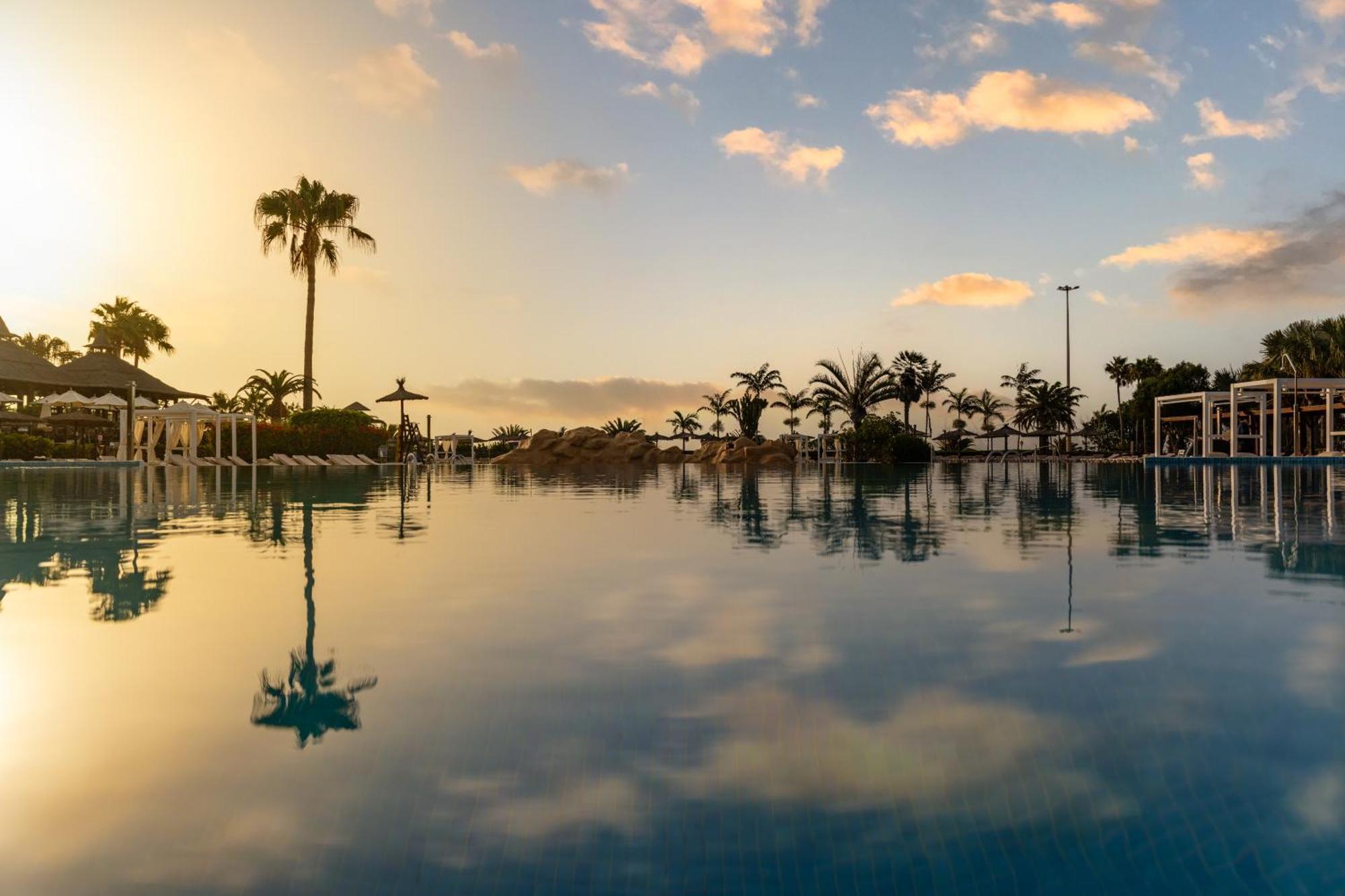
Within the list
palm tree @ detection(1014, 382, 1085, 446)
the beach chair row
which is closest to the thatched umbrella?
the beach chair row

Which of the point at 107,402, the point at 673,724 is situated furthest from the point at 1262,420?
the point at 107,402

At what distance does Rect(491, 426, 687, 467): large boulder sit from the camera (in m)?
50.3

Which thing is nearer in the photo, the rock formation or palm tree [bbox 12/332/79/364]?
the rock formation

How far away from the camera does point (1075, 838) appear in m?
2.79

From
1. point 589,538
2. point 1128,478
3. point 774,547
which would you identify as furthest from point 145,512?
point 1128,478

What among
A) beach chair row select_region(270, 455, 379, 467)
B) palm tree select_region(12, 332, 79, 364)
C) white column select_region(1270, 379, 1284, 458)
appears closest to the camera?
white column select_region(1270, 379, 1284, 458)

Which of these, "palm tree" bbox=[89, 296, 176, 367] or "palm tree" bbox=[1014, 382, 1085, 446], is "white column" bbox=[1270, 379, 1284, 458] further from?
"palm tree" bbox=[89, 296, 176, 367]

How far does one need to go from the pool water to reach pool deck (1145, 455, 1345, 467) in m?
34.7

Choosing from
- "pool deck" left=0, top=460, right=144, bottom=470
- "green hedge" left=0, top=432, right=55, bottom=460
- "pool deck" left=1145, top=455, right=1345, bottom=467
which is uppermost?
"green hedge" left=0, top=432, right=55, bottom=460

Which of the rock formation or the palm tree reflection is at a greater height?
the rock formation

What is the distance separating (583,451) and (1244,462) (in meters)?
31.6

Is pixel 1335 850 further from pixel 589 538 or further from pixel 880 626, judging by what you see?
pixel 589 538

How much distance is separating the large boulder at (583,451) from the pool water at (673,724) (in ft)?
137

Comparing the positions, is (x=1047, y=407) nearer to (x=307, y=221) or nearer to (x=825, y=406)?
(x=825, y=406)
